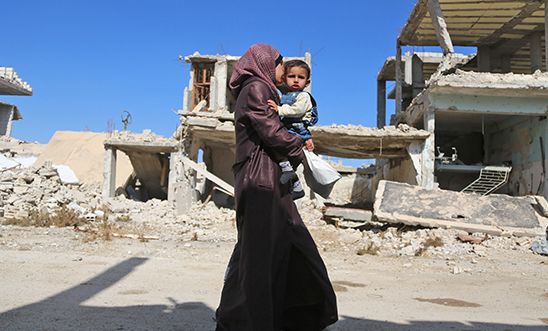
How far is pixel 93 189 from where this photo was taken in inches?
746

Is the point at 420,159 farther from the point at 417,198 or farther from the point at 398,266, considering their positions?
the point at 398,266

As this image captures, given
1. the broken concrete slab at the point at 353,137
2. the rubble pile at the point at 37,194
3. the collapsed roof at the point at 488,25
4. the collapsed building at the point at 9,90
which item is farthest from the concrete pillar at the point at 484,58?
the collapsed building at the point at 9,90

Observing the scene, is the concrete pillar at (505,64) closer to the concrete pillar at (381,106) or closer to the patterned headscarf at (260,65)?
the concrete pillar at (381,106)

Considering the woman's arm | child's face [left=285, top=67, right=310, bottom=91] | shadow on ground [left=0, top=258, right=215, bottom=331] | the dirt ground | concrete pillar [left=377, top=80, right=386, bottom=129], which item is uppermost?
concrete pillar [left=377, top=80, right=386, bottom=129]

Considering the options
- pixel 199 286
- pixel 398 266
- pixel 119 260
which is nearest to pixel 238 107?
→ pixel 199 286

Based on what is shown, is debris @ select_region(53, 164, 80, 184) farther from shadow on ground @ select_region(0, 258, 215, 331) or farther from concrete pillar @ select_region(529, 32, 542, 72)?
concrete pillar @ select_region(529, 32, 542, 72)

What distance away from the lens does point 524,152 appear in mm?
12930

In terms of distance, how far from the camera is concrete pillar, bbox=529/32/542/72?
50.0 ft

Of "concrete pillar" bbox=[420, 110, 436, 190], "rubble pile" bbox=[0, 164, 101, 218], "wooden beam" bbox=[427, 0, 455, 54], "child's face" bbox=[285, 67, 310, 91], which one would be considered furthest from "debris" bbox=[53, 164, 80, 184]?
"child's face" bbox=[285, 67, 310, 91]

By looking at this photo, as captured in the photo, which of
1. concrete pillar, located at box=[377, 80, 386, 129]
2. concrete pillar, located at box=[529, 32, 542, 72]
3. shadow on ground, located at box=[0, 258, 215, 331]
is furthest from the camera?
concrete pillar, located at box=[377, 80, 386, 129]

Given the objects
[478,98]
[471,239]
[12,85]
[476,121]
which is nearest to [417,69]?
[476,121]

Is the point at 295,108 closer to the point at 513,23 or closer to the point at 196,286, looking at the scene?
the point at 196,286

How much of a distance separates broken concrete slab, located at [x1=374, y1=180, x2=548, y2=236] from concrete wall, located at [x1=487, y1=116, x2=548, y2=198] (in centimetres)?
202

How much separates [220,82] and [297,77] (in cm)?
1723
